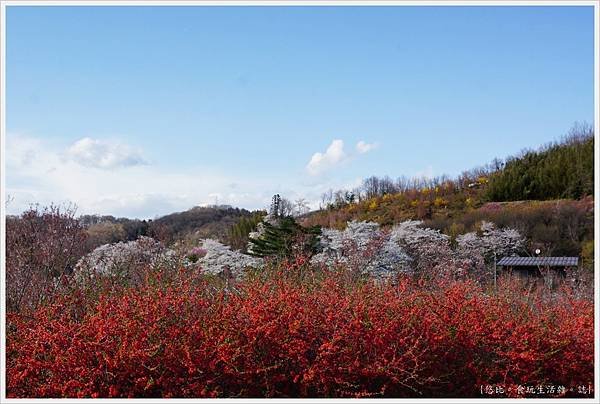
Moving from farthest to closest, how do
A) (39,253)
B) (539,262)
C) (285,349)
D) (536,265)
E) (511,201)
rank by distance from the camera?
(511,201) → (536,265) → (539,262) → (39,253) → (285,349)

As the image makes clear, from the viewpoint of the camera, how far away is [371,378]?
→ 3.64 metres

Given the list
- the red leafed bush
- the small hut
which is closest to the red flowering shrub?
the red leafed bush

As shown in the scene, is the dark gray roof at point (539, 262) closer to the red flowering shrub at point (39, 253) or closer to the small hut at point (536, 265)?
the small hut at point (536, 265)

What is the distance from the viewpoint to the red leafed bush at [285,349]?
3465 millimetres

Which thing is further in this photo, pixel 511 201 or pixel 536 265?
pixel 511 201

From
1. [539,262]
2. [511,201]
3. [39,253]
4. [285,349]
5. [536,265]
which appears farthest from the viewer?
[511,201]

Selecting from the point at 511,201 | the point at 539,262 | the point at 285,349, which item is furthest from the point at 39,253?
the point at 511,201

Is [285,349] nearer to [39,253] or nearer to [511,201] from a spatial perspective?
[39,253]

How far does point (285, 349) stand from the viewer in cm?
363

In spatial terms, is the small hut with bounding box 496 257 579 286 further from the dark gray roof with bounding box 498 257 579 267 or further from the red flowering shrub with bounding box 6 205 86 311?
the red flowering shrub with bounding box 6 205 86 311

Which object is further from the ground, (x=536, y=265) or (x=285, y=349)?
(x=536, y=265)

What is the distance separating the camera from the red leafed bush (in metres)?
3.46

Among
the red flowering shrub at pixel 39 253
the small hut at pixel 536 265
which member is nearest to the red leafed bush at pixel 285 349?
the red flowering shrub at pixel 39 253

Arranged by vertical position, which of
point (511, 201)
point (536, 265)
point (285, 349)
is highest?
point (511, 201)
